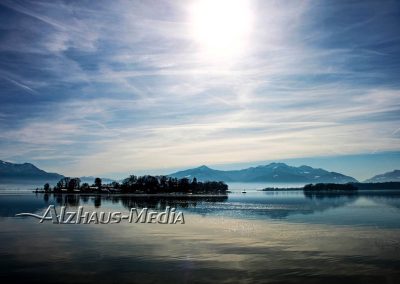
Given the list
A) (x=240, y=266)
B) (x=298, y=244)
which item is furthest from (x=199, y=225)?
(x=240, y=266)

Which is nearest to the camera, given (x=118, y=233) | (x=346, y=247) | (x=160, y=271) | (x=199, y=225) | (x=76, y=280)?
→ (x=76, y=280)

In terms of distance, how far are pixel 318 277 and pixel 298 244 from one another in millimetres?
16187

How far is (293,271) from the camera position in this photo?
35844 millimetres

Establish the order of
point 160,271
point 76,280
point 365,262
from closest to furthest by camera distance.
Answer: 1. point 76,280
2. point 160,271
3. point 365,262

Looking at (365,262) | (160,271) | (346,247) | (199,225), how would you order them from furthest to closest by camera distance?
(199,225), (346,247), (365,262), (160,271)

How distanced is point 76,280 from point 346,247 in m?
32.2

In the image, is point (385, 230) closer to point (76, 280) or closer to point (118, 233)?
point (118, 233)

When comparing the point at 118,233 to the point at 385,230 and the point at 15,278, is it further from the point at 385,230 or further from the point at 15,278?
the point at 385,230

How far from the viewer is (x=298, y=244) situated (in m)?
49.8

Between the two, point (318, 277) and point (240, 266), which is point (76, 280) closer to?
point (240, 266)

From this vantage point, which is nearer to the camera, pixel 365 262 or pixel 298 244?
pixel 365 262

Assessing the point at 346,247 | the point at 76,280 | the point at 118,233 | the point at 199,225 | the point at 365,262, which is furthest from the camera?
the point at 199,225

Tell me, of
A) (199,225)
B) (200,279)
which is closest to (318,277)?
(200,279)

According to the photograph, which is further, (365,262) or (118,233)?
(118,233)
